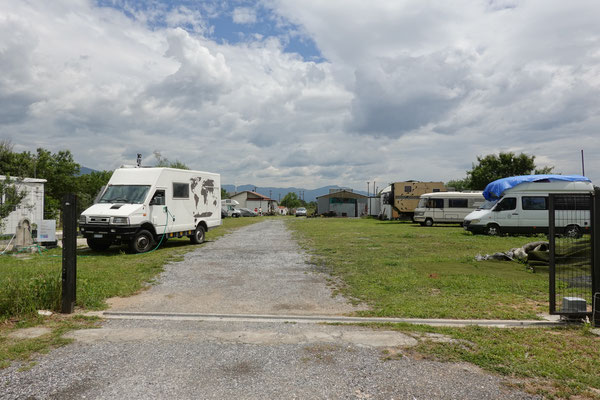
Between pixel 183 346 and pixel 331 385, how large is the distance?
5.77 ft

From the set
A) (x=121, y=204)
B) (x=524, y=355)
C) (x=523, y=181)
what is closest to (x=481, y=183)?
(x=523, y=181)

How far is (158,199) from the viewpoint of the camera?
12898mm

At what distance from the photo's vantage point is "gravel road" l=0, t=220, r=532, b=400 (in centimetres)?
307

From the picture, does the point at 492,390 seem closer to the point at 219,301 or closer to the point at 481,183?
the point at 219,301

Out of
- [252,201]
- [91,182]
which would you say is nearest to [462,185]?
[252,201]

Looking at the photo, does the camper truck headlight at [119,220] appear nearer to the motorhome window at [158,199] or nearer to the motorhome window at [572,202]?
the motorhome window at [158,199]

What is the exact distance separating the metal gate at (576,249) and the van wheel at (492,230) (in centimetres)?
1272

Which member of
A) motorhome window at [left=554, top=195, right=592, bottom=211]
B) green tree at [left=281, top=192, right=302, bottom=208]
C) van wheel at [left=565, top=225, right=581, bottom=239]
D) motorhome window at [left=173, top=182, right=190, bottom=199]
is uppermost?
green tree at [left=281, top=192, right=302, bottom=208]

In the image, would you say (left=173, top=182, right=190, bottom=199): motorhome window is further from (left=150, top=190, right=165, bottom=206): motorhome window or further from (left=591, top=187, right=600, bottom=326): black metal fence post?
(left=591, top=187, right=600, bottom=326): black metal fence post

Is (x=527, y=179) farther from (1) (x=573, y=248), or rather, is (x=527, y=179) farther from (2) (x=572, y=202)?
(2) (x=572, y=202)

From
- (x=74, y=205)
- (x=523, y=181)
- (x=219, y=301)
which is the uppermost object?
(x=523, y=181)

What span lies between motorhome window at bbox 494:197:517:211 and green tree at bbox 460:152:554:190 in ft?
108

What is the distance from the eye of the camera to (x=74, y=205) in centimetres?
570

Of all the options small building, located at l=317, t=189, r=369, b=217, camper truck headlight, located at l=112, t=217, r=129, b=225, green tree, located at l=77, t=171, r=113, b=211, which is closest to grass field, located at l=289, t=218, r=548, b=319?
camper truck headlight, located at l=112, t=217, r=129, b=225
